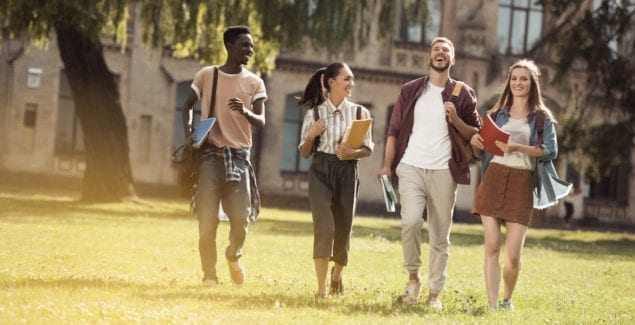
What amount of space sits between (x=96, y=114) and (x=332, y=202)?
582 inches

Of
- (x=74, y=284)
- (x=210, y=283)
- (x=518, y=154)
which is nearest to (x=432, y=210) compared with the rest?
(x=518, y=154)

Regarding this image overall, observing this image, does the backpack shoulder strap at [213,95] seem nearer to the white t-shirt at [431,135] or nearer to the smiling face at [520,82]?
the white t-shirt at [431,135]

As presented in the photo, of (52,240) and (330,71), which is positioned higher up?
(330,71)

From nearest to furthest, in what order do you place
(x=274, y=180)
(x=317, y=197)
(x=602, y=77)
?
(x=317, y=197)
(x=602, y=77)
(x=274, y=180)

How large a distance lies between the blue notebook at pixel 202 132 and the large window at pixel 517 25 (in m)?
29.8

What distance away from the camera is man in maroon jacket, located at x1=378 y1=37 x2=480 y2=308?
8.89 m

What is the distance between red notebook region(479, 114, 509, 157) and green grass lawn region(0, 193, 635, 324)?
1.30 meters

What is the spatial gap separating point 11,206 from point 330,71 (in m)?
13.0

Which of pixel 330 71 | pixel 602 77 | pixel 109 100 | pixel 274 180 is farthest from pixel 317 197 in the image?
pixel 274 180

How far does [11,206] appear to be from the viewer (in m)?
20.7

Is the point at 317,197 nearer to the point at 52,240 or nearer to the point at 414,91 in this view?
the point at 414,91

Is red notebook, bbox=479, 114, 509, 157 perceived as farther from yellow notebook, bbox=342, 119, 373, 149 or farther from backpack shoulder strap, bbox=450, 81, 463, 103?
yellow notebook, bbox=342, 119, 373, 149

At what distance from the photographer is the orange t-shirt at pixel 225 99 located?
927 centimetres

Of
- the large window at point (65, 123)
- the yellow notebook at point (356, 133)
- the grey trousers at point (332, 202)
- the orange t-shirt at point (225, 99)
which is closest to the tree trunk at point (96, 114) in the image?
the large window at point (65, 123)
